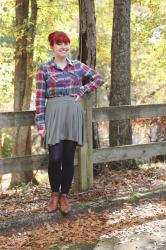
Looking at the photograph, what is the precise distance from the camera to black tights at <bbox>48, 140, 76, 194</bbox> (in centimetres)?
534

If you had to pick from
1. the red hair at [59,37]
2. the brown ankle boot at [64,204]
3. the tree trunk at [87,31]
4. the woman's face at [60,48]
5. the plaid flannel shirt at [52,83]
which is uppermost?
the tree trunk at [87,31]

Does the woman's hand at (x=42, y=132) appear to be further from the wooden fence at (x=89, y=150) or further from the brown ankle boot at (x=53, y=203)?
the brown ankle boot at (x=53, y=203)

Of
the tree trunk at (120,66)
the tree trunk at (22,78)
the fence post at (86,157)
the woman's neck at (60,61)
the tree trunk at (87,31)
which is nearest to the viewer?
the woman's neck at (60,61)

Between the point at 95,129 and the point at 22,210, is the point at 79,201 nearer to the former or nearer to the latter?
the point at 22,210

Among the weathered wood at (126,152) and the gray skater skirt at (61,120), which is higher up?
the gray skater skirt at (61,120)

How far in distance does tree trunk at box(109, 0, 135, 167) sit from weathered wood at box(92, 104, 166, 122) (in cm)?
110

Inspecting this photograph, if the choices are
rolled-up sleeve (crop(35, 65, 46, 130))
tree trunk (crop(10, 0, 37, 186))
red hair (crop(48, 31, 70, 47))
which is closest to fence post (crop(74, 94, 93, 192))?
rolled-up sleeve (crop(35, 65, 46, 130))

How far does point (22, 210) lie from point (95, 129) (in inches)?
82.4

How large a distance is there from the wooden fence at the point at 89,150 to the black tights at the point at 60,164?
46 cm

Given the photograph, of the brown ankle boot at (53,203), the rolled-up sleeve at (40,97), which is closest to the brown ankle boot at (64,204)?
the brown ankle boot at (53,203)

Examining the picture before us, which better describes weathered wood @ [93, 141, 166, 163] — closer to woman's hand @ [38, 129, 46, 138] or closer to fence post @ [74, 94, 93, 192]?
fence post @ [74, 94, 93, 192]

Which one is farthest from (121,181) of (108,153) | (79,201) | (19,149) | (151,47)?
(151,47)

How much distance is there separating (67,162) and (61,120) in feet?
1.84

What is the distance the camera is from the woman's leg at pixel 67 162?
213 inches
